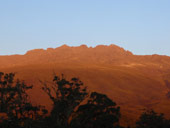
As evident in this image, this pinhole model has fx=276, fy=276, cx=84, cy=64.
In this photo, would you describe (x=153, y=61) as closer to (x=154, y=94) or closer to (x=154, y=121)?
(x=154, y=94)

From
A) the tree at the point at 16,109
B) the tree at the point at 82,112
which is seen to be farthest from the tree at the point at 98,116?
the tree at the point at 16,109

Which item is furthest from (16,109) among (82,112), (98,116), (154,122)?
(154,122)

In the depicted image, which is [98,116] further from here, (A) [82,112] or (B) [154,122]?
(B) [154,122]

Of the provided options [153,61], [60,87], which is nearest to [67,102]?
[60,87]

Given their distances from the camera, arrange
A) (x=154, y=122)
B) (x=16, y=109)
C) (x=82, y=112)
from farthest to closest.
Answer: (x=16, y=109), (x=154, y=122), (x=82, y=112)

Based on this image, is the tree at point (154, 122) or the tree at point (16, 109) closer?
the tree at point (16, 109)

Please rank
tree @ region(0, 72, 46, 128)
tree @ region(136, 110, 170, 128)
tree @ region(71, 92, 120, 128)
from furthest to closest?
tree @ region(136, 110, 170, 128)
tree @ region(71, 92, 120, 128)
tree @ region(0, 72, 46, 128)

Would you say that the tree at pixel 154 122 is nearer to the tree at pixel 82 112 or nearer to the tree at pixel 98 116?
the tree at pixel 82 112

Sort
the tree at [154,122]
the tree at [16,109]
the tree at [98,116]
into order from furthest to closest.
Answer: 1. the tree at [154,122]
2. the tree at [98,116]
3. the tree at [16,109]

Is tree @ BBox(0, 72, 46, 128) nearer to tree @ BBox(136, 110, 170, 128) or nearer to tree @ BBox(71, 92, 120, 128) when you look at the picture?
tree @ BBox(71, 92, 120, 128)

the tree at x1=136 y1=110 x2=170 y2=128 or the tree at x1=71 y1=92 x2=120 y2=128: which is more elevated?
the tree at x1=71 y1=92 x2=120 y2=128

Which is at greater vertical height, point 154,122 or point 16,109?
point 16,109

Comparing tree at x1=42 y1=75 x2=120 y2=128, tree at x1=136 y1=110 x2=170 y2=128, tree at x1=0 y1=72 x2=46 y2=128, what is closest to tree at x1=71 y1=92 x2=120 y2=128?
tree at x1=42 y1=75 x2=120 y2=128

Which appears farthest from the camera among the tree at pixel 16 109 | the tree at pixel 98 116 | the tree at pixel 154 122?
the tree at pixel 154 122
